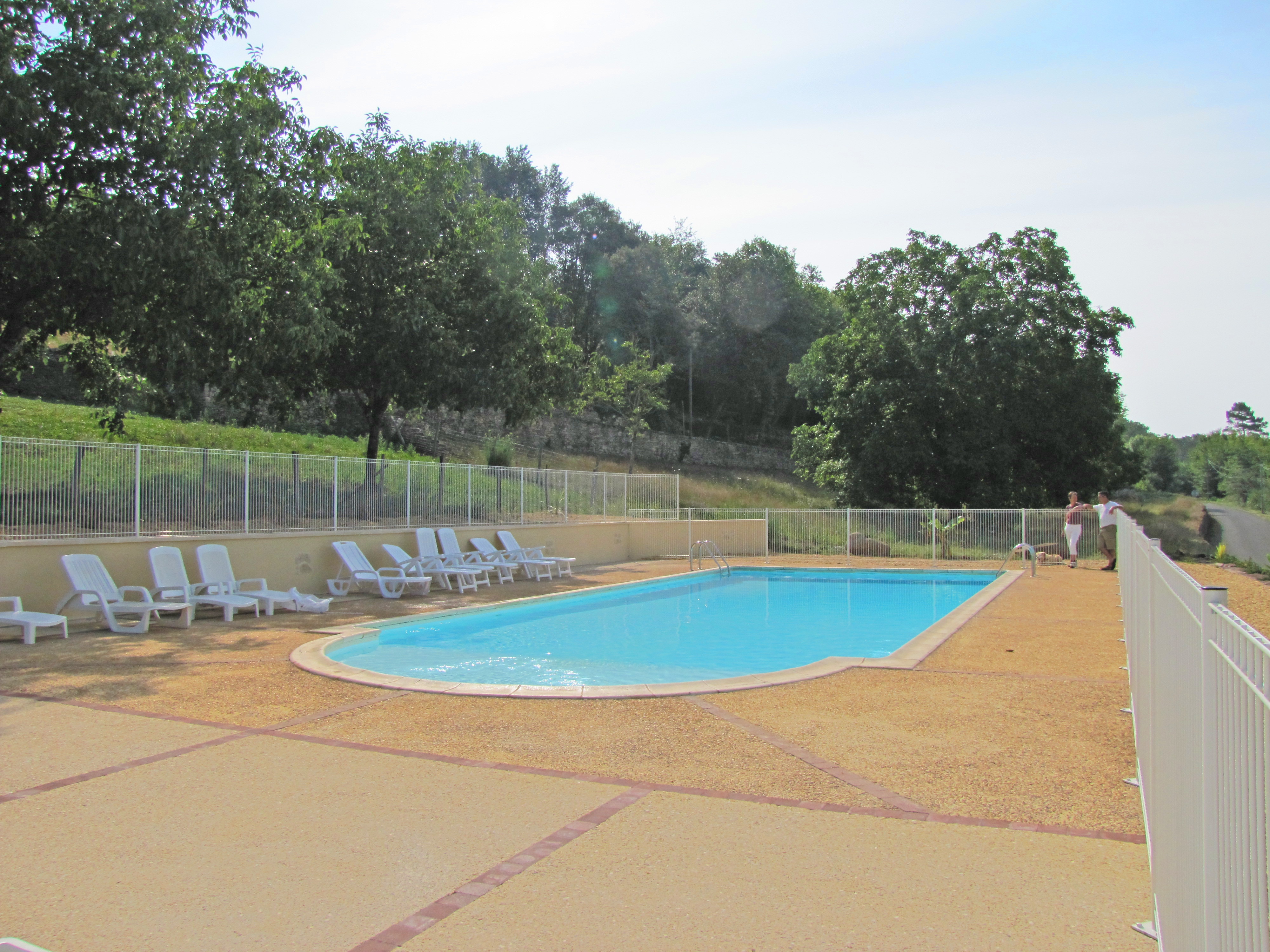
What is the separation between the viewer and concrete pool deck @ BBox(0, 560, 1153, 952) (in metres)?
3.51

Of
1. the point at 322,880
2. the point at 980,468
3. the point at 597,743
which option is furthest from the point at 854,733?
the point at 980,468

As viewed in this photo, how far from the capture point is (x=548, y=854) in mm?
4168

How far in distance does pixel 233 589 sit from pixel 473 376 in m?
9.71

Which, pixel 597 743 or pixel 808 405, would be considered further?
pixel 808 405

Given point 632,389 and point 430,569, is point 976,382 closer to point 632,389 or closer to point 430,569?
point 632,389

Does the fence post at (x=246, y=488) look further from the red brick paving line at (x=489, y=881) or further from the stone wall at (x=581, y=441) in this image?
the stone wall at (x=581, y=441)

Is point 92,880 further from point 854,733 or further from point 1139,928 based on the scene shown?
point 854,733

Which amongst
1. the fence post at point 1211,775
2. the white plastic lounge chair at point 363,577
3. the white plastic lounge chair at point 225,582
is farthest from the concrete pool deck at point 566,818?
the white plastic lounge chair at point 363,577

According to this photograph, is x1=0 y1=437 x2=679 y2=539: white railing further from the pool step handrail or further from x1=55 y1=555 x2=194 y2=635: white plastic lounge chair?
the pool step handrail

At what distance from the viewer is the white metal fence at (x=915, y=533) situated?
25.1 m

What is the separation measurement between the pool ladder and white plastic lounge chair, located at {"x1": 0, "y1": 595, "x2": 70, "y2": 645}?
13769mm

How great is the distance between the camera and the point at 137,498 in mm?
13531

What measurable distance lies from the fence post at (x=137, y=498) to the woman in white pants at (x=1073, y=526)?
19.7m

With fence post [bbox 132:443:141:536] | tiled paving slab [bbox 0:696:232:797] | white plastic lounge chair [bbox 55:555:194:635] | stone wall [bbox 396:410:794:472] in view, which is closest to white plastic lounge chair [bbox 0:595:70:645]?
white plastic lounge chair [bbox 55:555:194:635]
